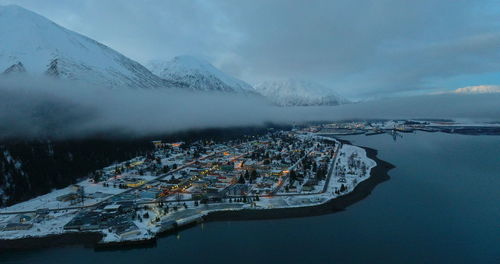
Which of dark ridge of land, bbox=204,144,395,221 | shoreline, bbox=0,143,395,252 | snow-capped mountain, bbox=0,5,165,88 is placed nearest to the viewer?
shoreline, bbox=0,143,395,252

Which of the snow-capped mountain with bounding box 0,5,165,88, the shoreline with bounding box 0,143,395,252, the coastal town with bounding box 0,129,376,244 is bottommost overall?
the shoreline with bounding box 0,143,395,252

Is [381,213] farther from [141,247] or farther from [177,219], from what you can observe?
[141,247]

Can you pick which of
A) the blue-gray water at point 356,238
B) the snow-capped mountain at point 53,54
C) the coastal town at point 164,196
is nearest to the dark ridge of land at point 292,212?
the coastal town at point 164,196

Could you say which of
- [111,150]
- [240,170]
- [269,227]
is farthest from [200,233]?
[111,150]

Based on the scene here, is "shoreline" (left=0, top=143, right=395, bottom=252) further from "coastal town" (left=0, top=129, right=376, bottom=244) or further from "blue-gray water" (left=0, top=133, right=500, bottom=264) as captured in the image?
"blue-gray water" (left=0, top=133, right=500, bottom=264)

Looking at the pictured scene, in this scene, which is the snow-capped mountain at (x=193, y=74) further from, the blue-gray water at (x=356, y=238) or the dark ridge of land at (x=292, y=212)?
the blue-gray water at (x=356, y=238)

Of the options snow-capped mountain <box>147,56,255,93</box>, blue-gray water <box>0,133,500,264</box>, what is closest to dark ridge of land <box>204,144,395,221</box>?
blue-gray water <box>0,133,500,264</box>
